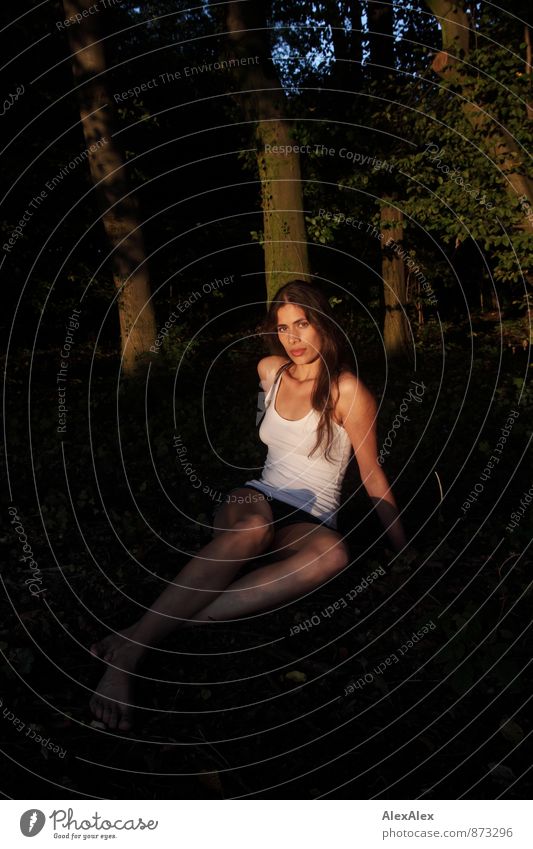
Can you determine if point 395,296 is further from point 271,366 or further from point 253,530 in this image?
point 253,530

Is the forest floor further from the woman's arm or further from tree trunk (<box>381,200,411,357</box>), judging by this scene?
tree trunk (<box>381,200,411,357</box>)

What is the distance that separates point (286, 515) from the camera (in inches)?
191

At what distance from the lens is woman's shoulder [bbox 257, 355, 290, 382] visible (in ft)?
17.7

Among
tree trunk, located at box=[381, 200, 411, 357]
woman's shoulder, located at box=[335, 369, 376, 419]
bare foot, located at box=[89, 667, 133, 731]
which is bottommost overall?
bare foot, located at box=[89, 667, 133, 731]

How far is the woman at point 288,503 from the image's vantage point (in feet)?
13.7

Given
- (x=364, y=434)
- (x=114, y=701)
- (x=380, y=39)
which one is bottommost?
(x=114, y=701)

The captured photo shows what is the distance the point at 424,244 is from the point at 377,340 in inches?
102

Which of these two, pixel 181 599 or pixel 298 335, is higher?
pixel 298 335

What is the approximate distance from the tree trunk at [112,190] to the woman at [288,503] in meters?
5.35

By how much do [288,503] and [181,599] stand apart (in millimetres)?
1020

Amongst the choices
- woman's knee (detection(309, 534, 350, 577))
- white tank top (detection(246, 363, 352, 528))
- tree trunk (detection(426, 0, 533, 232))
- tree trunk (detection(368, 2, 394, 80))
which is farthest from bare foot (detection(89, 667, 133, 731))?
tree trunk (detection(368, 2, 394, 80))

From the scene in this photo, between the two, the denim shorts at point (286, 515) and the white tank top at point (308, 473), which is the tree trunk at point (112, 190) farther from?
the denim shorts at point (286, 515)

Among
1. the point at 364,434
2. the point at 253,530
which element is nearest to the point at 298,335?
the point at 364,434

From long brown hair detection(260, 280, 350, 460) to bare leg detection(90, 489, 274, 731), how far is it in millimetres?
783
